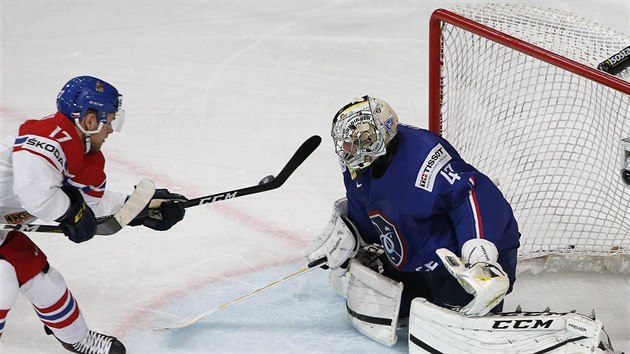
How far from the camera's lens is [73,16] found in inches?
236

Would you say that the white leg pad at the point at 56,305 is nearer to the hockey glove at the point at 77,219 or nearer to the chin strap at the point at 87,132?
the hockey glove at the point at 77,219

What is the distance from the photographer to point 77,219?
8.96 ft

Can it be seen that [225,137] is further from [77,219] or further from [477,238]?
[477,238]

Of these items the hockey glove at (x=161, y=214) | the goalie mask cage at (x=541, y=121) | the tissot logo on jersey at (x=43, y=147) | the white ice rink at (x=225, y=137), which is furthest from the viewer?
the goalie mask cage at (x=541, y=121)

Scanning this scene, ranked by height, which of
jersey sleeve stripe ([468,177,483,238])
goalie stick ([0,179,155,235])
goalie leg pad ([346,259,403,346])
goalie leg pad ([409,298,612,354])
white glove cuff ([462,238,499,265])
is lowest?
goalie leg pad ([346,259,403,346])

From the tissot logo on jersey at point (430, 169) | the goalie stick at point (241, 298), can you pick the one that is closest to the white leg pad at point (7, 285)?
the goalie stick at point (241, 298)

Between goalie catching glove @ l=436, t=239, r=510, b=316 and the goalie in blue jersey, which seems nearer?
goalie catching glove @ l=436, t=239, r=510, b=316

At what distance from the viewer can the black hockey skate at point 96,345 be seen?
2982 mm

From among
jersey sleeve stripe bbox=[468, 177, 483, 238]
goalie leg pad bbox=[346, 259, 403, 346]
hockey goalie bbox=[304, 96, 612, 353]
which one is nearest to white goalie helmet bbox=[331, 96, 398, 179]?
hockey goalie bbox=[304, 96, 612, 353]

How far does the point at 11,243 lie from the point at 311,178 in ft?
5.39

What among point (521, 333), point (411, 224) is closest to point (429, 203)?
point (411, 224)

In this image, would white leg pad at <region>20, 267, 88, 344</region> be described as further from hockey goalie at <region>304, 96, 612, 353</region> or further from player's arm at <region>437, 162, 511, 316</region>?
player's arm at <region>437, 162, 511, 316</region>

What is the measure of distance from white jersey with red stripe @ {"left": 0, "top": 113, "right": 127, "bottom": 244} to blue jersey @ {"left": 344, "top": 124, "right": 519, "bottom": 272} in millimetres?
856

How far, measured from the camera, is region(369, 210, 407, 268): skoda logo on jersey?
2.90 m
